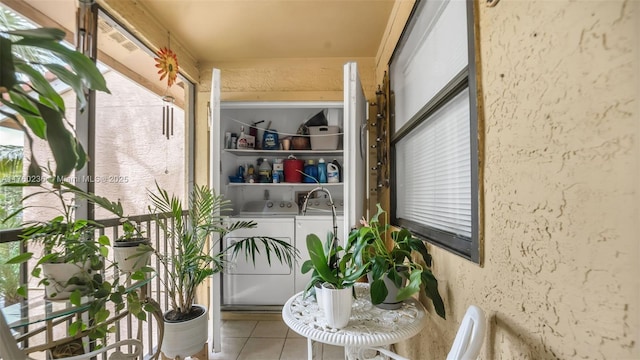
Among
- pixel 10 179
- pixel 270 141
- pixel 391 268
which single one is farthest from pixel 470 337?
pixel 270 141

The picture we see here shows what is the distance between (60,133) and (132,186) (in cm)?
150

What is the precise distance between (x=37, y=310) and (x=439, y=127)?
1.75m

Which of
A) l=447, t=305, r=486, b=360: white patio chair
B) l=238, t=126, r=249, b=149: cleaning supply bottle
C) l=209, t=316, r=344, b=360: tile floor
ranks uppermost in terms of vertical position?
l=238, t=126, r=249, b=149: cleaning supply bottle

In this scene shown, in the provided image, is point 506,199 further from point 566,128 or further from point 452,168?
point 452,168

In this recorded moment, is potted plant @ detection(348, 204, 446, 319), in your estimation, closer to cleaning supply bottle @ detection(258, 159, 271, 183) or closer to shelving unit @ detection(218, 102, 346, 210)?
shelving unit @ detection(218, 102, 346, 210)

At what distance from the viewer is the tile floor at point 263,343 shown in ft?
6.31

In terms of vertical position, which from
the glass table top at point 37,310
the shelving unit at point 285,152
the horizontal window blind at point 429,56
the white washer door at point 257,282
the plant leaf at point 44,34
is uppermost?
the horizontal window blind at point 429,56

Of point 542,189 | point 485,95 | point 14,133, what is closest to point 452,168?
point 485,95

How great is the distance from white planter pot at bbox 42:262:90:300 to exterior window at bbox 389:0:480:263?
1.46 metres

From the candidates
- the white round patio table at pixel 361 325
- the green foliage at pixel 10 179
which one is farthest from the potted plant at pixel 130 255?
the white round patio table at pixel 361 325

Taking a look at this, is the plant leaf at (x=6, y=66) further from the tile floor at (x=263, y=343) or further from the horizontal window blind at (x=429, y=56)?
the tile floor at (x=263, y=343)

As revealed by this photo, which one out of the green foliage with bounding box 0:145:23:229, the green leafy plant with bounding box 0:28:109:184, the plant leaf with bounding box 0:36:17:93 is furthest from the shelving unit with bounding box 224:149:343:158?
the plant leaf with bounding box 0:36:17:93

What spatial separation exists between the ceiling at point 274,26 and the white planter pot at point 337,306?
5.86 feet

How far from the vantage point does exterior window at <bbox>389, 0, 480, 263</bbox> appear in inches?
36.8
